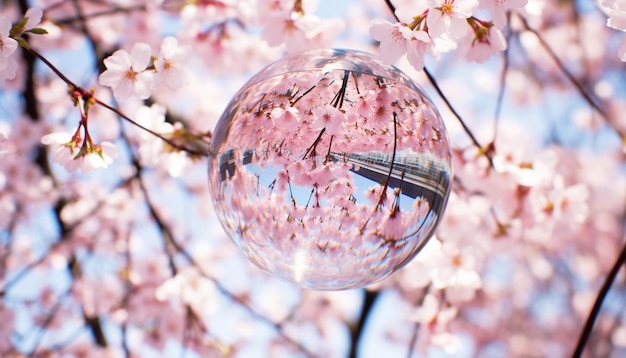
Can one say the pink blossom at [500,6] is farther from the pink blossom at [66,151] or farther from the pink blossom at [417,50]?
the pink blossom at [66,151]

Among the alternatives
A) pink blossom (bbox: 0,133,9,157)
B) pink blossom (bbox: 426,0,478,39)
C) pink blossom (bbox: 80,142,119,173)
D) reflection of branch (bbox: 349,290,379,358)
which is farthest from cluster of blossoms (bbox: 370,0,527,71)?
reflection of branch (bbox: 349,290,379,358)

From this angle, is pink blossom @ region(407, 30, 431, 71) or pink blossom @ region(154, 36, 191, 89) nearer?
pink blossom @ region(407, 30, 431, 71)

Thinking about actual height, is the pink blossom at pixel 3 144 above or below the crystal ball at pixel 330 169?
below

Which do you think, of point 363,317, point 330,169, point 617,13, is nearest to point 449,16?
point 617,13

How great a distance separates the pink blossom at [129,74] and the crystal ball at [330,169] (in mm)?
316

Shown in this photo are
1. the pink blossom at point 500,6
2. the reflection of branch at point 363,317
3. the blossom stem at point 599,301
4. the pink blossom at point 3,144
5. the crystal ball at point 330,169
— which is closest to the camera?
the crystal ball at point 330,169

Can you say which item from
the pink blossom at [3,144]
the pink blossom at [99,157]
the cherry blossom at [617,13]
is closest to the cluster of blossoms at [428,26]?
the cherry blossom at [617,13]

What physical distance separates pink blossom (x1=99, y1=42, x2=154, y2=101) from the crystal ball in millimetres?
A: 316

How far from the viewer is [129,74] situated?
1.17m

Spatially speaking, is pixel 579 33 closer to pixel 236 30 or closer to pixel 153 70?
pixel 236 30

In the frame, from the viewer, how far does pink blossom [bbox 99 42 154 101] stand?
1.14 m

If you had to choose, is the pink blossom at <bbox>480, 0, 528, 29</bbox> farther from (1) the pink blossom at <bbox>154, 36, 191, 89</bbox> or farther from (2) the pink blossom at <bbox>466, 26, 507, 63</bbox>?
(1) the pink blossom at <bbox>154, 36, 191, 89</bbox>

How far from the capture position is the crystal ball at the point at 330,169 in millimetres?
807

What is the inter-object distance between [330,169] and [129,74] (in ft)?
1.86
